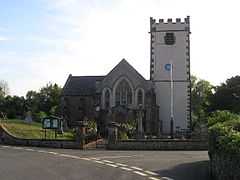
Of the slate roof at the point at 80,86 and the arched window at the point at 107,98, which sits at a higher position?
the slate roof at the point at 80,86

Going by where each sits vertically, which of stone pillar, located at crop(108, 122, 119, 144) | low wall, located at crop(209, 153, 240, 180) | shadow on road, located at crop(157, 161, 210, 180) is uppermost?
stone pillar, located at crop(108, 122, 119, 144)

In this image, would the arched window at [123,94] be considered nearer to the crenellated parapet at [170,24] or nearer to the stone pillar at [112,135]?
the crenellated parapet at [170,24]

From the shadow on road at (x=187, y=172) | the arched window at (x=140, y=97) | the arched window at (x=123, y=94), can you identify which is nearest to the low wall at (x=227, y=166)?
the shadow on road at (x=187, y=172)

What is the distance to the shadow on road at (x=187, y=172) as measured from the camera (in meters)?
15.6

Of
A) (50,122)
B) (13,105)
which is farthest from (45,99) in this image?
(50,122)

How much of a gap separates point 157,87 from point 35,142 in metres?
31.5

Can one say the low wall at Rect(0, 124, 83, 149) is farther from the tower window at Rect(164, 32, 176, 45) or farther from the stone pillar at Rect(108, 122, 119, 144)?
the tower window at Rect(164, 32, 176, 45)

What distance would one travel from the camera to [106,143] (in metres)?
33.3

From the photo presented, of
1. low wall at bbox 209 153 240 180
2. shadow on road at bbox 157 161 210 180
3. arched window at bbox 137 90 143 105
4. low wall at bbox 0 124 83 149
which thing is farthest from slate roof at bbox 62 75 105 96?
low wall at bbox 209 153 240 180

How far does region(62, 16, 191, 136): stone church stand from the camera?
6072cm

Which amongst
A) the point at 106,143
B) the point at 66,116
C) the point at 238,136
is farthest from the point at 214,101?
the point at 238,136

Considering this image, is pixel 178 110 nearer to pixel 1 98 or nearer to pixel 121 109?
pixel 121 109

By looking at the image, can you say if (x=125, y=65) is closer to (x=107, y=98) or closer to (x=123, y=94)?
(x=123, y=94)

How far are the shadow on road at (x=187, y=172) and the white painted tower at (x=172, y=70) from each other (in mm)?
41713
